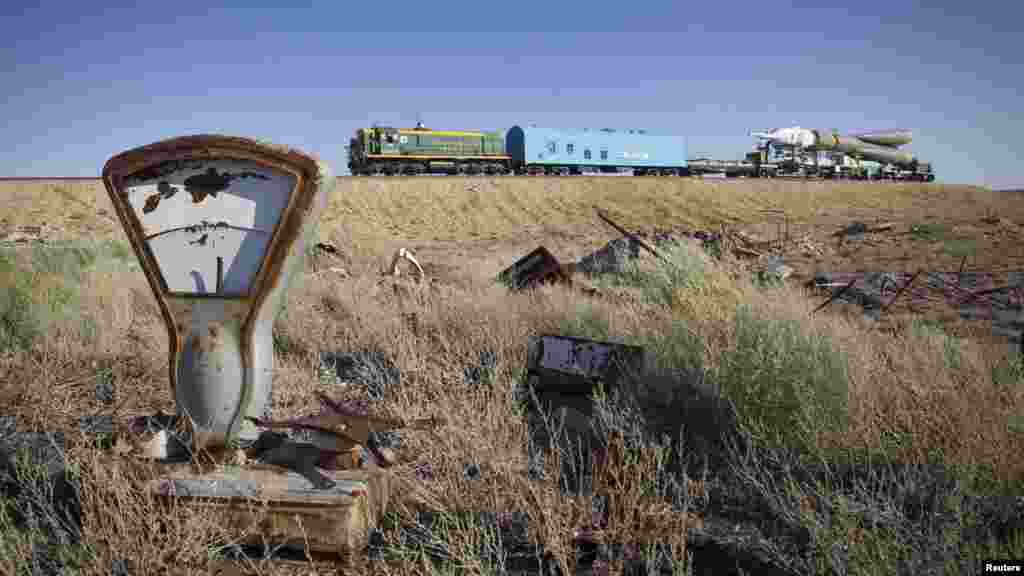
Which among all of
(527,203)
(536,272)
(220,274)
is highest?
(527,203)

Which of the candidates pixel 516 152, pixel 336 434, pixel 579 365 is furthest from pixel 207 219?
pixel 516 152

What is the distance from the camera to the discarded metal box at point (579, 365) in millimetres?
3805

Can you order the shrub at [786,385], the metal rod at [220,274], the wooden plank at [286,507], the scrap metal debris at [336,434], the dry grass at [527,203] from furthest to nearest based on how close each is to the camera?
the dry grass at [527,203] < the shrub at [786,385] < the metal rod at [220,274] < the scrap metal debris at [336,434] < the wooden plank at [286,507]

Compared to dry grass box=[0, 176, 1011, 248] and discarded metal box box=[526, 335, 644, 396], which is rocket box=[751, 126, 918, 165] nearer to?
dry grass box=[0, 176, 1011, 248]

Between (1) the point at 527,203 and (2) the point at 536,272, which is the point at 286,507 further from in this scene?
(1) the point at 527,203

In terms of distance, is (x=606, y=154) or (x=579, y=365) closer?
(x=579, y=365)

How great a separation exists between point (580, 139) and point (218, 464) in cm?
3387

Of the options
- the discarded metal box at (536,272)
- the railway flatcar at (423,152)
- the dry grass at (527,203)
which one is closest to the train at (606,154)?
the railway flatcar at (423,152)

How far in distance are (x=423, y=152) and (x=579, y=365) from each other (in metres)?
29.2

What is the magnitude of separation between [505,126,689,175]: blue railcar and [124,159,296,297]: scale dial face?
103ft

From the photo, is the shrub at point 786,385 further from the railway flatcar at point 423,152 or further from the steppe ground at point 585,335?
the railway flatcar at point 423,152

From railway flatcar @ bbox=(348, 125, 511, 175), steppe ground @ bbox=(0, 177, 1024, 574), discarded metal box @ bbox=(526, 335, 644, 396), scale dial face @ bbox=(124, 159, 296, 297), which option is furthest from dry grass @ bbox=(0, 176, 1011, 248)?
scale dial face @ bbox=(124, 159, 296, 297)

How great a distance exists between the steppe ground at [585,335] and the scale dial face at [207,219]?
789 millimetres

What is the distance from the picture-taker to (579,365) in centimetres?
393
